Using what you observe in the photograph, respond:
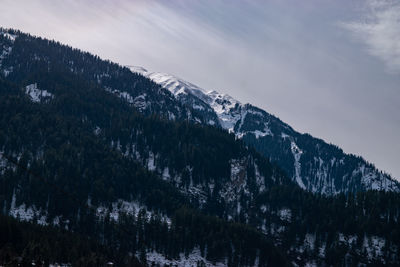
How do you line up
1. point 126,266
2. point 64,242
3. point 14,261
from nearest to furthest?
point 14,261 < point 64,242 < point 126,266

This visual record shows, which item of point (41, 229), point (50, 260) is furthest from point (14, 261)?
point (41, 229)

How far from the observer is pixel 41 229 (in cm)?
18162

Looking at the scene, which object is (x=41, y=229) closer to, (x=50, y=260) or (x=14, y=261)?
(x=50, y=260)

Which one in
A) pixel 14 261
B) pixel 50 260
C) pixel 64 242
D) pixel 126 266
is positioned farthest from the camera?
pixel 126 266

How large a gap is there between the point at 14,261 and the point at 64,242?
39259mm

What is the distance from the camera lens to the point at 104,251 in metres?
190

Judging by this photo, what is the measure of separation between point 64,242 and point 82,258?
536 inches

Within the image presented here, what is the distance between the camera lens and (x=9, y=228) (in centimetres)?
16750

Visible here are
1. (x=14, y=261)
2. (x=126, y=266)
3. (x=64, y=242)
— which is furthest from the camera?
(x=126, y=266)

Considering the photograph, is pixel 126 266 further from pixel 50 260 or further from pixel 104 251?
pixel 50 260

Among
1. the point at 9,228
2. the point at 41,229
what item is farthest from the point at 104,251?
the point at 9,228

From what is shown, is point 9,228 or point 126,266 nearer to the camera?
point 9,228

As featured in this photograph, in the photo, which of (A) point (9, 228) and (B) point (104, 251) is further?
(B) point (104, 251)

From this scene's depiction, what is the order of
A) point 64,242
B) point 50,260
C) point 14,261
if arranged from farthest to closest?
point 64,242 → point 50,260 → point 14,261
